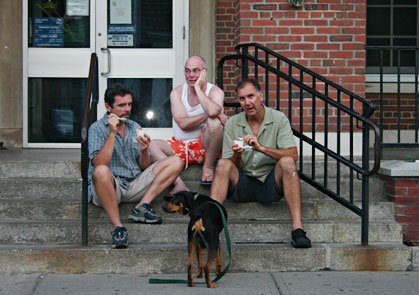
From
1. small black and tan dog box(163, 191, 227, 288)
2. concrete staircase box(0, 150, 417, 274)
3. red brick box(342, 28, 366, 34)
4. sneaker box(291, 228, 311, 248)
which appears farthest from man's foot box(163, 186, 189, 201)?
red brick box(342, 28, 366, 34)

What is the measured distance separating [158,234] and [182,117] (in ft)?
3.59

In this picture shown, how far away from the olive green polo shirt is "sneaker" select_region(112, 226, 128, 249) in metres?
1.02

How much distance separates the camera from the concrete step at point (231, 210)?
5297 millimetres

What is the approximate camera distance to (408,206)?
5.39 metres

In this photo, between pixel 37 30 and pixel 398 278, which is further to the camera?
pixel 37 30

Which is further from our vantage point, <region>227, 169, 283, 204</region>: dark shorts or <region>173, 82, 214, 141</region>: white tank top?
<region>173, 82, 214, 141</region>: white tank top

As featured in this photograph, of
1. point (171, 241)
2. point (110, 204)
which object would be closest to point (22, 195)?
point (110, 204)

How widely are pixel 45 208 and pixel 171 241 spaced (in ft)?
3.67

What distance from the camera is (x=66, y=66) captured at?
7711 mm

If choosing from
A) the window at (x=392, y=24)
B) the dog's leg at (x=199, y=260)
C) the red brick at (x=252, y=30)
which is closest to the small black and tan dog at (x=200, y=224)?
the dog's leg at (x=199, y=260)

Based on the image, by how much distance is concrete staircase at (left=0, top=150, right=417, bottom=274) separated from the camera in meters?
4.74

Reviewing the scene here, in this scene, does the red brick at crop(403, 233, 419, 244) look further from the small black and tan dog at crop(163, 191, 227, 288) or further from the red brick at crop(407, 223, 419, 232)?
the small black and tan dog at crop(163, 191, 227, 288)

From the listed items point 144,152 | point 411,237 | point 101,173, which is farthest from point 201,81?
point 411,237

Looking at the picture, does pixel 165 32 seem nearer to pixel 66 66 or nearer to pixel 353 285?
pixel 66 66
